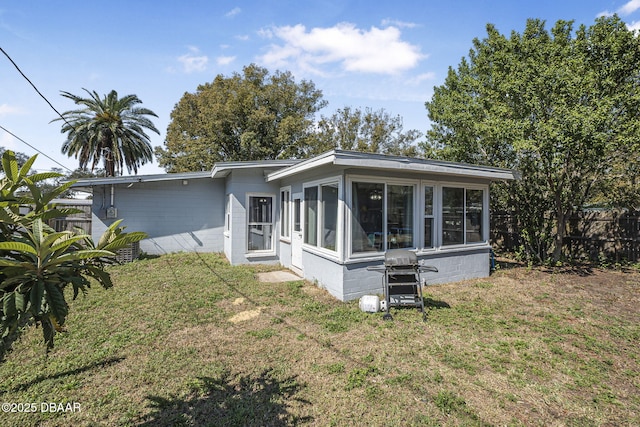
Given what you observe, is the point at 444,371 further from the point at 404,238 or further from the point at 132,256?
the point at 132,256

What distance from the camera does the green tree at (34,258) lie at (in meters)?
1.31

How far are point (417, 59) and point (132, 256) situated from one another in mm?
11173

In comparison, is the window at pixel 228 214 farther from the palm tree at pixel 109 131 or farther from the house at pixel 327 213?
the palm tree at pixel 109 131

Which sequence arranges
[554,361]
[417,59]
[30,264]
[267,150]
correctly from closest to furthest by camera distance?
1. [30,264]
2. [554,361]
3. [417,59]
4. [267,150]

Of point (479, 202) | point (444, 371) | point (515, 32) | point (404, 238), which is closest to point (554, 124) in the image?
point (479, 202)

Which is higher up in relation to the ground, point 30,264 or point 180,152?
point 180,152

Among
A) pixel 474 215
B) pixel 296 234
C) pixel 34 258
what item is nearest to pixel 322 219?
pixel 296 234

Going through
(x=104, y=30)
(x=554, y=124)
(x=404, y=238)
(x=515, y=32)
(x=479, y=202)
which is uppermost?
(x=515, y=32)

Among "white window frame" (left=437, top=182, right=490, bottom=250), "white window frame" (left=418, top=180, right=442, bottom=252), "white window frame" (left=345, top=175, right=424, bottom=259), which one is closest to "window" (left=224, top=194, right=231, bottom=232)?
"white window frame" (left=345, top=175, right=424, bottom=259)

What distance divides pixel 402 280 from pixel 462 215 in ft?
9.61

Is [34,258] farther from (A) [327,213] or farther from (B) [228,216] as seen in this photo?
(B) [228,216]

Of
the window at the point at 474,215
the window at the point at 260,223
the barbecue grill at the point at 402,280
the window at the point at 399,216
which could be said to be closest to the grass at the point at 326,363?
the barbecue grill at the point at 402,280

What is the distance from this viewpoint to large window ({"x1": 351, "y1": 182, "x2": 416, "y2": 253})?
5.84 meters

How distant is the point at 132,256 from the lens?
29.8 ft
